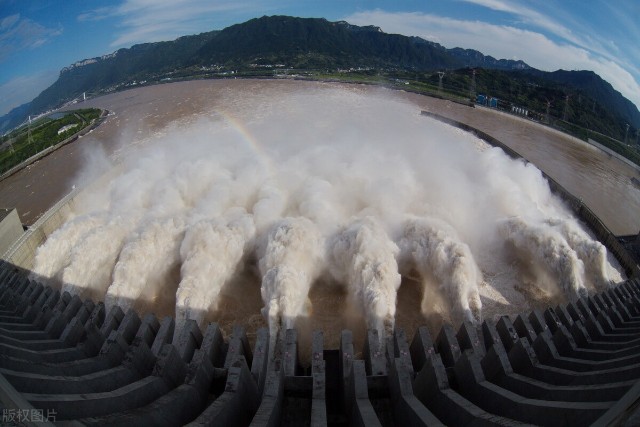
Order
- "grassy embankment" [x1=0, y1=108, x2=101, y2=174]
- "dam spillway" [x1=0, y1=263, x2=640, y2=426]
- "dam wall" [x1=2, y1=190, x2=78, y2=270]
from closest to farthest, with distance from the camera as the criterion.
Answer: "dam spillway" [x1=0, y1=263, x2=640, y2=426]
"dam wall" [x1=2, y1=190, x2=78, y2=270]
"grassy embankment" [x1=0, y1=108, x2=101, y2=174]

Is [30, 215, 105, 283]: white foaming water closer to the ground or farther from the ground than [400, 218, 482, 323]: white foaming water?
farther from the ground

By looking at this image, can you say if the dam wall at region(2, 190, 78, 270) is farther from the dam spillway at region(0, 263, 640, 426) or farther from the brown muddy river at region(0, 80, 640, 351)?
the dam spillway at region(0, 263, 640, 426)

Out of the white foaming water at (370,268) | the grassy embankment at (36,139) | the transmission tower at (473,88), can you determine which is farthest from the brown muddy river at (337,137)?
the transmission tower at (473,88)

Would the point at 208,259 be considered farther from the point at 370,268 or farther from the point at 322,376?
the point at 322,376

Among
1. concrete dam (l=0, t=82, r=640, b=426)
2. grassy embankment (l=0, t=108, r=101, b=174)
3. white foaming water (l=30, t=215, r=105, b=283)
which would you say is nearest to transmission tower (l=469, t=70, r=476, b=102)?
concrete dam (l=0, t=82, r=640, b=426)

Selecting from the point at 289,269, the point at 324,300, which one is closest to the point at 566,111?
the point at 324,300

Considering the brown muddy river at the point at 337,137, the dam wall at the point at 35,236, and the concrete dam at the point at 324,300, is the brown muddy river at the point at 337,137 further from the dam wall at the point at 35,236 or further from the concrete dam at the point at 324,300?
the dam wall at the point at 35,236
